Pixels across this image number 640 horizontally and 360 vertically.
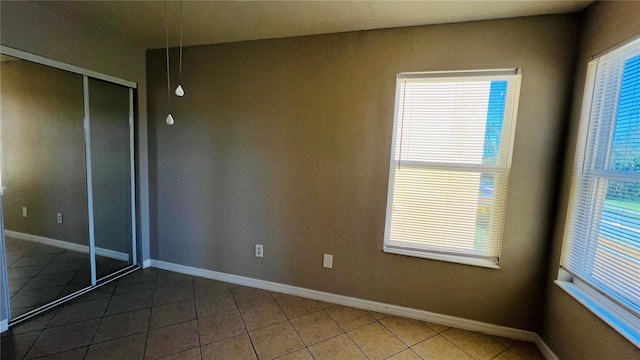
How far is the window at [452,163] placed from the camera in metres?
1.86

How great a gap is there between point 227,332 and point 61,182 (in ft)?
6.91

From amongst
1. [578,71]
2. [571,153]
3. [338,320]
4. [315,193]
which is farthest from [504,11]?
[338,320]

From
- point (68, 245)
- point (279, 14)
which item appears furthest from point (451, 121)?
point (68, 245)

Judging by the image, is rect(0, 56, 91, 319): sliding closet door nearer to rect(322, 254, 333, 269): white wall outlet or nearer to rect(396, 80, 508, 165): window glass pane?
rect(322, 254, 333, 269): white wall outlet

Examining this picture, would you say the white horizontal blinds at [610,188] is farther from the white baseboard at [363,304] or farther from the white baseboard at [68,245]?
the white baseboard at [68,245]

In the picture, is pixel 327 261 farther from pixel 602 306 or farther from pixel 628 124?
pixel 628 124

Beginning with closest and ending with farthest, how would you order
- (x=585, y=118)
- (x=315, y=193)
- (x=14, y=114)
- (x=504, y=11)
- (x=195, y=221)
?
(x=585, y=118), (x=504, y=11), (x=14, y=114), (x=315, y=193), (x=195, y=221)

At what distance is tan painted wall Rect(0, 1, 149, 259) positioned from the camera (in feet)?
5.70

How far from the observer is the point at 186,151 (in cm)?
257

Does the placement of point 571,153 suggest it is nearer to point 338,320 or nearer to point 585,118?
point 585,118

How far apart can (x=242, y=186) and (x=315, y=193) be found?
0.75 meters

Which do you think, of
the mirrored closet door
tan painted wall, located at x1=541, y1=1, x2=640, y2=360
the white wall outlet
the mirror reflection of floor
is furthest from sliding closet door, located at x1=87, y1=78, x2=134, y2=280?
tan painted wall, located at x1=541, y1=1, x2=640, y2=360

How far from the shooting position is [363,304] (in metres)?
2.22

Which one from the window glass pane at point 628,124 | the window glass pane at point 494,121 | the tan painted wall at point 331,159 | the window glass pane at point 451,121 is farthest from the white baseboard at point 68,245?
the window glass pane at point 628,124
